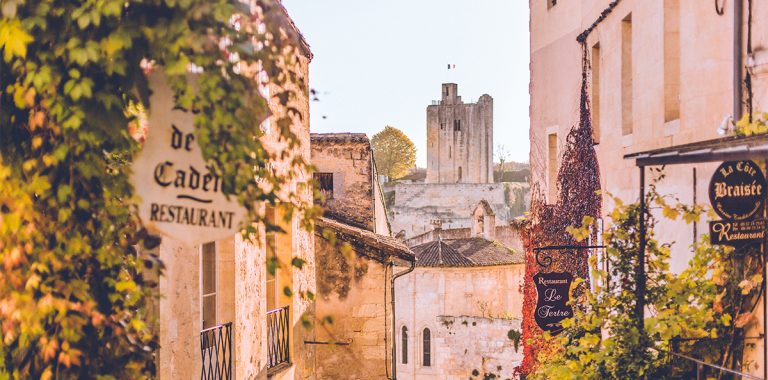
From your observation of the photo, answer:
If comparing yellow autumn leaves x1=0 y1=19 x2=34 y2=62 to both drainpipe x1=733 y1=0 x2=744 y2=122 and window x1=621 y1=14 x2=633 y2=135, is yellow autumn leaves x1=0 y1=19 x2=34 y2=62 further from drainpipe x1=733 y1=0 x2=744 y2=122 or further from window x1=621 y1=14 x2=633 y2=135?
window x1=621 y1=14 x2=633 y2=135

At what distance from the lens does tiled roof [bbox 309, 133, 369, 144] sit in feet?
54.6

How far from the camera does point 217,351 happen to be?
24.1 ft

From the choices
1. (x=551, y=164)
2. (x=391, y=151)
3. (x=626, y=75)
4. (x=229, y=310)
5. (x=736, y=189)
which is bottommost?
(x=229, y=310)

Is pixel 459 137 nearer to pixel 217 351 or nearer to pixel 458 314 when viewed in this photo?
pixel 458 314

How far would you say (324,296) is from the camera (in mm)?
13867

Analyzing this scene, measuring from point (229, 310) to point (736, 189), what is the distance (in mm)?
4555

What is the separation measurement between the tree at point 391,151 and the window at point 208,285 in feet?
259

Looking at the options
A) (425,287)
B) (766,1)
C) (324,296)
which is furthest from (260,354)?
(425,287)

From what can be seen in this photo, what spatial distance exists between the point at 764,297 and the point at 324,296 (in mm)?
9146

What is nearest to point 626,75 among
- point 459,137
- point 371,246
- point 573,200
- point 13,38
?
point 573,200

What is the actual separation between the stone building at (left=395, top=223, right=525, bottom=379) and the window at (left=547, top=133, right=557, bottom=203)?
16.0 m

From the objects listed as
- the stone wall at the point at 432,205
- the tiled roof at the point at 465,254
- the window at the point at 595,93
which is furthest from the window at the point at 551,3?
the stone wall at the point at 432,205

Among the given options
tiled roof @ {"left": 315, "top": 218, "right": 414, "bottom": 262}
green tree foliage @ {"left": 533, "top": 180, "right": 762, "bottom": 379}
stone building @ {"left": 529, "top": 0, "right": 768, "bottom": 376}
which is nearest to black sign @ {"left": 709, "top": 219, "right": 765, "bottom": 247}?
green tree foliage @ {"left": 533, "top": 180, "right": 762, "bottom": 379}

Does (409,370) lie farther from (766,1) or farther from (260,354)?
(766,1)
